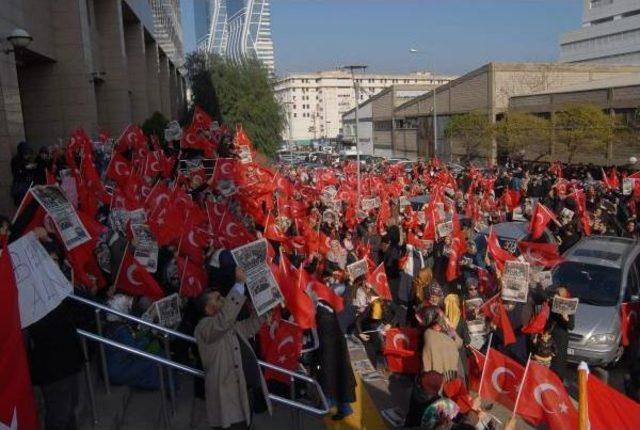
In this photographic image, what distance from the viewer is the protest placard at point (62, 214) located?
Result: 5855mm

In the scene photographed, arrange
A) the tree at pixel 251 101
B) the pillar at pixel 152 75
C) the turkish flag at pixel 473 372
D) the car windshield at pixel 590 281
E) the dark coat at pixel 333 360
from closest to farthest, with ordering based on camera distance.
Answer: the dark coat at pixel 333 360
the turkish flag at pixel 473 372
the car windshield at pixel 590 281
the pillar at pixel 152 75
the tree at pixel 251 101

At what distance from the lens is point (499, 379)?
19.8 feet

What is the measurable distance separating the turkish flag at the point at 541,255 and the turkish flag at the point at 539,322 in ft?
5.76

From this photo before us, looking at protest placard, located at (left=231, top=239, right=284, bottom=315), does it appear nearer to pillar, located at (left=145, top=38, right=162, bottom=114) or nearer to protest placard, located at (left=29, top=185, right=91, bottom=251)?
protest placard, located at (left=29, top=185, right=91, bottom=251)

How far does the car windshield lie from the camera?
9133 mm

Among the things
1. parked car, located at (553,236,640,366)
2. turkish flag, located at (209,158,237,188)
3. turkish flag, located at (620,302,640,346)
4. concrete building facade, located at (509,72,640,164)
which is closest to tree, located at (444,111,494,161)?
concrete building facade, located at (509,72,640,164)

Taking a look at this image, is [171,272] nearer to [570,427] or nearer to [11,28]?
[570,427]

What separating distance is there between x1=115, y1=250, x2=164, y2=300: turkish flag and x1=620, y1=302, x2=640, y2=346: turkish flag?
636 centimetres

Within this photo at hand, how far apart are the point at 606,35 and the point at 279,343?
92.9 metres

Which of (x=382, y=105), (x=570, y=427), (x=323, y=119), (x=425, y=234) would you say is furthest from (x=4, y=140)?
(x=323, y=119)

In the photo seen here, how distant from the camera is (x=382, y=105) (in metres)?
74.5

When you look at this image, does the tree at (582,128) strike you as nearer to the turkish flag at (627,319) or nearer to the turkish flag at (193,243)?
the turkish flag at (627,319)

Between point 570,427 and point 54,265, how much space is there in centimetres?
470

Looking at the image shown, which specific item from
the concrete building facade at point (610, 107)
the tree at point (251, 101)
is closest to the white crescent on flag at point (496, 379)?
the concrete building facade at point (610, 107)
